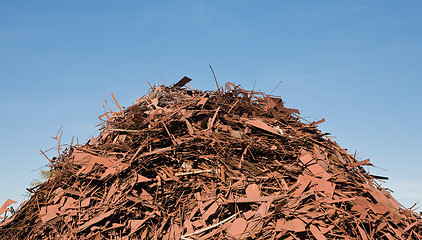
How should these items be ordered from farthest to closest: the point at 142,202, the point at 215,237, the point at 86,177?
the point at 86,177 < the point at 142,202 < the point at 215,237

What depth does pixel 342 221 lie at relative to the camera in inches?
186

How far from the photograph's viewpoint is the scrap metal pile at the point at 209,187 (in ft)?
15.3

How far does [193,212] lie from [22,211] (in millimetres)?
2886

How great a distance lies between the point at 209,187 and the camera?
4891mm

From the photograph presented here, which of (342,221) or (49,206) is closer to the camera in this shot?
(342,221)

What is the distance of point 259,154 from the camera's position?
17.1ft

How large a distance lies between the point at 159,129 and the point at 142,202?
1.06 m

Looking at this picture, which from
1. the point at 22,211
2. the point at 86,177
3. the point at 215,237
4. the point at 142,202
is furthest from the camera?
the point at 22,211

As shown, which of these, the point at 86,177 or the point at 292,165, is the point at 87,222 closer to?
the point at 86,177

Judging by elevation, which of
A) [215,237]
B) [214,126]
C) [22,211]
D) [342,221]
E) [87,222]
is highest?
[22,211]

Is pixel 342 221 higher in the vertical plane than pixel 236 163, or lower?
lower

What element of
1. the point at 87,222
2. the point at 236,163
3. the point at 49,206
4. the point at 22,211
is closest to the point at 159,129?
the point at 236,163

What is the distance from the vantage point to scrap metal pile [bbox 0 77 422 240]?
465 centimetres

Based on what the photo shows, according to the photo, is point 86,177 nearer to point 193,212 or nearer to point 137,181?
point 137,181
